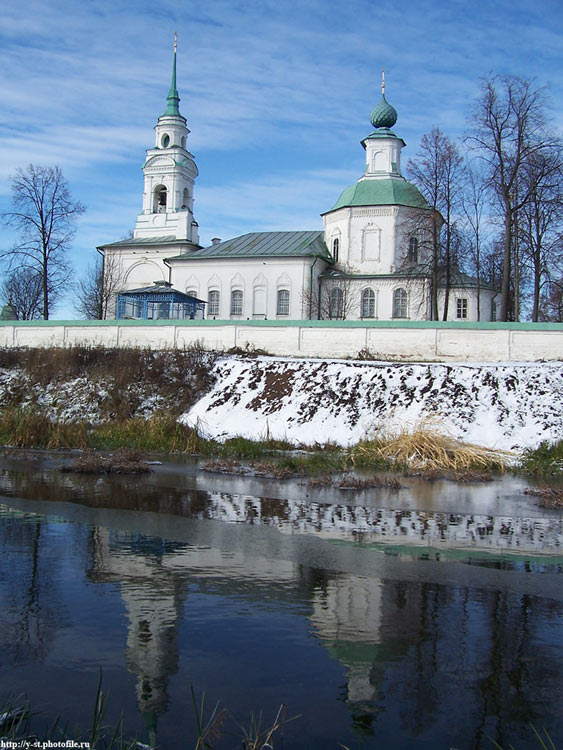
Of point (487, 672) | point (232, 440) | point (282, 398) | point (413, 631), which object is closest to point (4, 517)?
point (413, 631)

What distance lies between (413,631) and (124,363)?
23.0 meters

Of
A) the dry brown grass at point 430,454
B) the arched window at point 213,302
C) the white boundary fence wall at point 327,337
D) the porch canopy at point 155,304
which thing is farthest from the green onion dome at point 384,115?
the dry brown grass at point 430,454

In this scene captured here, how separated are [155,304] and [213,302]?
11.3m

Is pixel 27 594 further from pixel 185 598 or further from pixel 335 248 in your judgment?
pixel 335 248

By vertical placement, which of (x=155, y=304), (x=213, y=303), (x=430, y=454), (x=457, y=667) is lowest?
(x=457, y=667)

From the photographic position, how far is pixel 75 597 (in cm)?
548

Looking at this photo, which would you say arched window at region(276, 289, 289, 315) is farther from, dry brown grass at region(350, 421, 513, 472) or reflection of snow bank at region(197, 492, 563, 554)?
reflection of snow bank at region(197, 492, 563, 554)

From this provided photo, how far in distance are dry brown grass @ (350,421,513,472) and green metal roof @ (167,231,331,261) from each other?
101 feet

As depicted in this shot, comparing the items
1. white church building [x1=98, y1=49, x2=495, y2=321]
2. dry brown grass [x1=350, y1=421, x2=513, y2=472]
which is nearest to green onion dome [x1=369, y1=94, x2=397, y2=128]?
white church building [x1=98, y1=49, x2=495, y2=321]

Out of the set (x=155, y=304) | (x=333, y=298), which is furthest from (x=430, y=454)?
(x=333, y=298)

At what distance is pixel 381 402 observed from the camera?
69.6 ft

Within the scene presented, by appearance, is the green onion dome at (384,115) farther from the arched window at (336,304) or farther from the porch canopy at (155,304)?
the porch canopy at (155,304)

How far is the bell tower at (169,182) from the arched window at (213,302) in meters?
6.51

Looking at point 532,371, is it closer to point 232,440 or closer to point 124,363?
point 232,440
